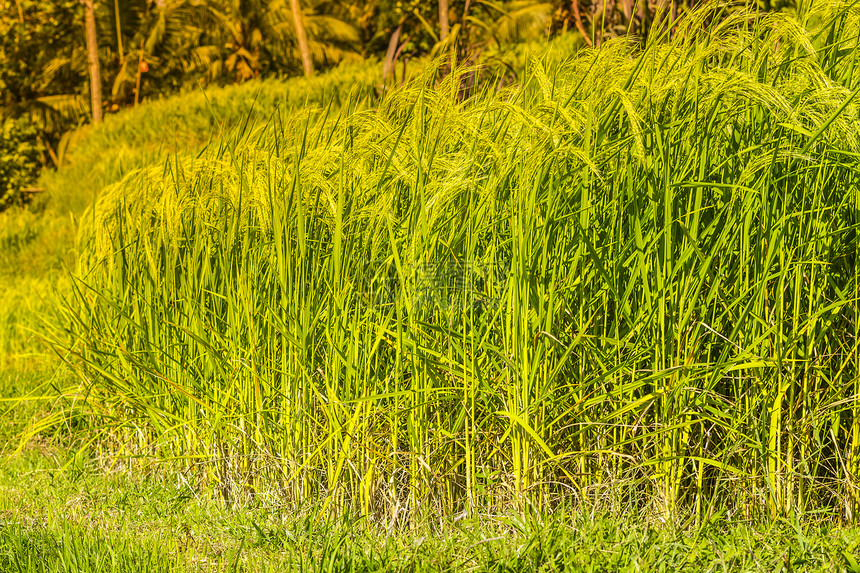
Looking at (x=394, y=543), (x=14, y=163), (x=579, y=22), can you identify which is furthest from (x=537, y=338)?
(x=14, y=163)

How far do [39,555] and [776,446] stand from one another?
1.82m

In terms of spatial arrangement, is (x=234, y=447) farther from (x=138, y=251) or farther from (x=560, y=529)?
(x=560, y=529)

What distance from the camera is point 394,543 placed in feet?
6.22

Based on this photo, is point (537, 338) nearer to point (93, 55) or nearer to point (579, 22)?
point (579, 22)

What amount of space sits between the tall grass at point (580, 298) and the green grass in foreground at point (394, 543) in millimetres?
82

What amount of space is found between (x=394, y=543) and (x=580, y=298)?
2.53 ft

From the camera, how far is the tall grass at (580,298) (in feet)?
6.10

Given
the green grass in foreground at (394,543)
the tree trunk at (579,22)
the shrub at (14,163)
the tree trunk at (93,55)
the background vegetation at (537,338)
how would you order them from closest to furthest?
1. the green grass in foreground at (394,543)
2. the background vegetation at (537,338)
3. the tree trunk at (579,22)
4. the shrub at (14,163)
5. the tree trunk at (93,55)

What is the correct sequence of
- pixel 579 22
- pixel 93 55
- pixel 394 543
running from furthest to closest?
pixel 93 55 < pixel 579 22 < pixel 394 543

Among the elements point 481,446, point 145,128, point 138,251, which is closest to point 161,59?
Result: point 145,128

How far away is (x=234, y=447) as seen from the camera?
2.42 m

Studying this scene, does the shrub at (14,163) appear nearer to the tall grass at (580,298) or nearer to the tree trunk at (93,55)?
the tree trunk at (93,55)

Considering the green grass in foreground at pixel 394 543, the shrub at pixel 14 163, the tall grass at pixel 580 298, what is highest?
the tall grass at pixel 580 298

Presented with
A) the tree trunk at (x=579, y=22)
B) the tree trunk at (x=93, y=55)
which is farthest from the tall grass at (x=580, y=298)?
the tree trunk at (x=93, y=55)
